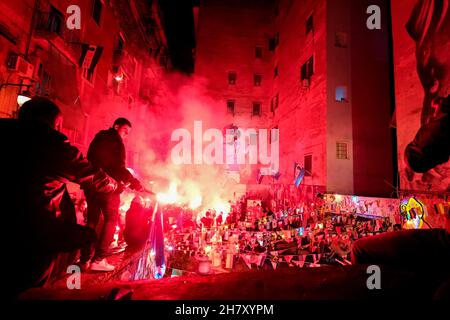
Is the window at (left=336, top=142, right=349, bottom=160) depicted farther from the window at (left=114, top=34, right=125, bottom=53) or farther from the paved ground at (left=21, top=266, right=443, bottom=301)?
the window at (left=114, top=34, right=125, bottom=53)

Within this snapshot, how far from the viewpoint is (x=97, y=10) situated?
11.4 m

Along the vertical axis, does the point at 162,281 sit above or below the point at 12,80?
below

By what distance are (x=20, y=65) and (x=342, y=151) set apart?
15082 mm

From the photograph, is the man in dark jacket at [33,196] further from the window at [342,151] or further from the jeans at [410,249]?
the window at [342,151]

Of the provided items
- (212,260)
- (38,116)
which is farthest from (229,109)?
(38,116)

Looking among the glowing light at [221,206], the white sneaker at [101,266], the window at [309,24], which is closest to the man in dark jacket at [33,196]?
the white sneaker at [101,266]

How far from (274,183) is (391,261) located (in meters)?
19.0

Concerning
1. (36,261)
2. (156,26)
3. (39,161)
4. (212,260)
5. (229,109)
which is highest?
(156,26)

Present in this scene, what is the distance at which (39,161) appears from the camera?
6.12ft

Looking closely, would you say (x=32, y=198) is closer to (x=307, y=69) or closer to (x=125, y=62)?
(x=125, y=62)

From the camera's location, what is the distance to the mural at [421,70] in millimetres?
6902

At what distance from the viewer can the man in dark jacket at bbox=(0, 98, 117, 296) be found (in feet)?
5.49

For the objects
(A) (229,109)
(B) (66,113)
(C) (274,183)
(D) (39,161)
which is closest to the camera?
(D) (39,161)
